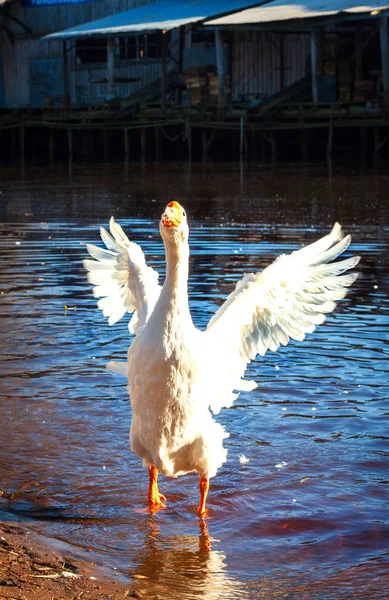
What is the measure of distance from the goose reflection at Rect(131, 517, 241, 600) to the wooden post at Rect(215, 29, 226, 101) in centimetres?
2922

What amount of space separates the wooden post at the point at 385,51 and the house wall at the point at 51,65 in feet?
39.0

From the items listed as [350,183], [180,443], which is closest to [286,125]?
[350,183]

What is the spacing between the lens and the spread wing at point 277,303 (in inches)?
225

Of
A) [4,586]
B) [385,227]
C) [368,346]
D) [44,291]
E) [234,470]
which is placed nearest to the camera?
[4,586]

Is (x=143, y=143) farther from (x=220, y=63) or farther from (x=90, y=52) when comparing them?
(x=90, y=52)

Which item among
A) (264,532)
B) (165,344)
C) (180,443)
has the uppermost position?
(165,344)

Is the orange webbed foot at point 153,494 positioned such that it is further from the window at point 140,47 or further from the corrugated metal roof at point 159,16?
the window at point 140,47

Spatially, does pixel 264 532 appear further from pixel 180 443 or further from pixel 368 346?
pixel 368 346

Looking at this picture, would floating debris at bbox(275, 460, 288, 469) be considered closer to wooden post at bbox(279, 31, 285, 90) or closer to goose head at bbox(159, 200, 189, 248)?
goose head at bbox(159, 200, 189, 248)

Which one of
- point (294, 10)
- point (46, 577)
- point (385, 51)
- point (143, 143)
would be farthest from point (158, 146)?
point (46, 577)

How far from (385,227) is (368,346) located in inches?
283

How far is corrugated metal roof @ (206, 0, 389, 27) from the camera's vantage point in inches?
1096

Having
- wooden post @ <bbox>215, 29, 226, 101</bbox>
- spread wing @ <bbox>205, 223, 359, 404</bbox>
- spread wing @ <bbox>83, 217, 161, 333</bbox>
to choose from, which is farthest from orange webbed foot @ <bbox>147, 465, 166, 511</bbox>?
wooden post @ <bbox>215, 29, 226, 101</bbox>

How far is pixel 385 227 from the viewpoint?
15320mm
